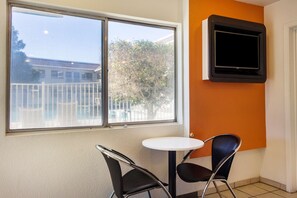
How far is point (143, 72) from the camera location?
108 inches

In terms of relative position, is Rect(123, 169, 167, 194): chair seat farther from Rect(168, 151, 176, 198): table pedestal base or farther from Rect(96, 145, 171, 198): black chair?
Rect(168, 151, 176, 198): table pedestal base

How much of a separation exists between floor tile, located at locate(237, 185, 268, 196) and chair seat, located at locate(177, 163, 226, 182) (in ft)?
3.60

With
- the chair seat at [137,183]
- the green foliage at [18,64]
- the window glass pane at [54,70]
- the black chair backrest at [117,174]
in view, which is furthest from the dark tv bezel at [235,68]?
the green foliage at [18,64]

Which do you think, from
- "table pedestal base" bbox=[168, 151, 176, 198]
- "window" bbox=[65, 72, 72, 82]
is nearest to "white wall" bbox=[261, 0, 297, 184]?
"table pedestal base" bbox=[168, 151, 176, 198]

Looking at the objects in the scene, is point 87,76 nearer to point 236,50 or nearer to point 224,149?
point 224,149

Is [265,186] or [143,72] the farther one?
[265,186]

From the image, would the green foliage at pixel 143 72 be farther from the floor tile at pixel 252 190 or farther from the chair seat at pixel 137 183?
the floor tile at pixel 252 190

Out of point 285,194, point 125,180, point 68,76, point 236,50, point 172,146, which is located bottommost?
point 285,194

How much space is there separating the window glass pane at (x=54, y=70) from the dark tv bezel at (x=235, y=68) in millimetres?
1275

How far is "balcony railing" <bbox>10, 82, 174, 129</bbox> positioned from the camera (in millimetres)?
2178

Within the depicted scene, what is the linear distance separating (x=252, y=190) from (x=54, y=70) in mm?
2845

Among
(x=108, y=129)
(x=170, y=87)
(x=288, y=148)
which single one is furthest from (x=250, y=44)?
(x=108, y=129)

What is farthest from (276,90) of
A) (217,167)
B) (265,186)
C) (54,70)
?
(54,70)

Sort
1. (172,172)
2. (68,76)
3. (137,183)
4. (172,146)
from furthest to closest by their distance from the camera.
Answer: (68,76), (172,172), (172,146), (137,183)
